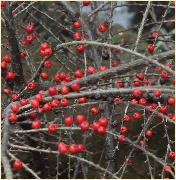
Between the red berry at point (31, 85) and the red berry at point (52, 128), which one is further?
the red berry at point (31, 85)

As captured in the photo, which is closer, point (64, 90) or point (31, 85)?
point (64, 90)

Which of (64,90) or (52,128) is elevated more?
(64,90)

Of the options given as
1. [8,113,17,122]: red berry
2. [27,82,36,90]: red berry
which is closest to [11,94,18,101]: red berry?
[27,82,36,90]: red berry

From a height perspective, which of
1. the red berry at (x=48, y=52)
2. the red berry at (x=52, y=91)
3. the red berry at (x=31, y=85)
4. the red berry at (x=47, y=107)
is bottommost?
the red berry at (x=47, y=107)

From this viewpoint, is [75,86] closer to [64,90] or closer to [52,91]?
[64,90]

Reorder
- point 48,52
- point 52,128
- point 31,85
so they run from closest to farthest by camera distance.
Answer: point 52,128 < point 48,52 < point 31,85

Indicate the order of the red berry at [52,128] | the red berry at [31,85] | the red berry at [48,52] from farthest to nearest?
the red berry at [31,85]
the red berry at [48,52]
the red berry at [52,128]

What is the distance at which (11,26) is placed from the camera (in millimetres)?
4059

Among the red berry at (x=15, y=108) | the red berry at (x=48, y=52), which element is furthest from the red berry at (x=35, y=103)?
the red berry at (x=48, y=52)

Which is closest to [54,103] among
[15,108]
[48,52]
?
[15,108]

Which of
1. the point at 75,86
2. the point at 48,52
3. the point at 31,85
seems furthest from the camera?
the point at 31,85

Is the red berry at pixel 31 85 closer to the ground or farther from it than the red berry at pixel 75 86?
closer to the ground

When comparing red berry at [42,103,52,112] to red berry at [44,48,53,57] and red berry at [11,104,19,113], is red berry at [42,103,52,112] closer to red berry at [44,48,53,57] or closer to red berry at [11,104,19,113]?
red berry at [11,104,19,113]

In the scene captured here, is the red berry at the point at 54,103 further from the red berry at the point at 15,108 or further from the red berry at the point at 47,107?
the red berry at the point at 15,108
